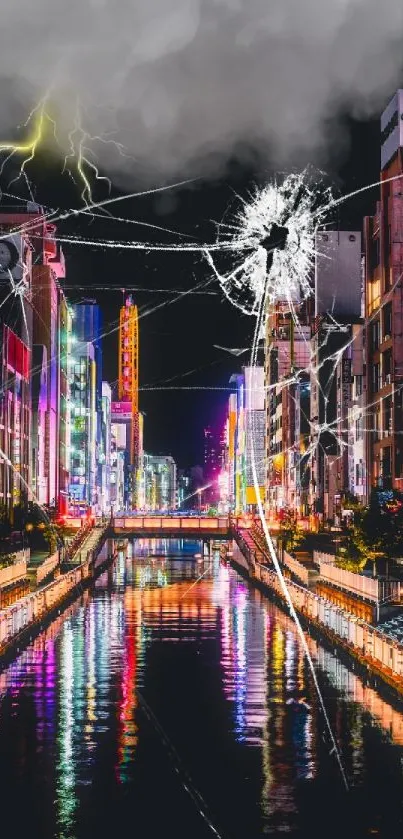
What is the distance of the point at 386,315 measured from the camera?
104 metres

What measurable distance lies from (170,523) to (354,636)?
295ft

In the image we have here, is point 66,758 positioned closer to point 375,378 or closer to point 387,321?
point 387,321

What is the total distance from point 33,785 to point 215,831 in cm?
457

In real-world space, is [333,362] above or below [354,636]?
above

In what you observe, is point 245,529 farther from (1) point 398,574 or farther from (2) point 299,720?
(2) point 299,720

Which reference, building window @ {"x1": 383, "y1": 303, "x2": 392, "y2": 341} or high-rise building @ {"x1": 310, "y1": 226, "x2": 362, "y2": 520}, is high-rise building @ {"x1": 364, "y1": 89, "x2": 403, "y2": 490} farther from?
high-rise building @ {"x1": 310, "y1": 226, "x2": 362, "y2": 520}

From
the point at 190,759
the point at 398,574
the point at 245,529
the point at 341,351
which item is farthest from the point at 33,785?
the point at 341,351

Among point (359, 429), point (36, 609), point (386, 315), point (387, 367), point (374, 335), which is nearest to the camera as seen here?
point (36, 609)

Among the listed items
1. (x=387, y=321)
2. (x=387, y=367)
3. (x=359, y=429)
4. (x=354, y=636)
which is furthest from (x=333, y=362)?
(x=354, y=636)

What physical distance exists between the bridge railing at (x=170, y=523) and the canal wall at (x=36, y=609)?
123 feet

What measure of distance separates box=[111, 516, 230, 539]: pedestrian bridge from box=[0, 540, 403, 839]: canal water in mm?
71689

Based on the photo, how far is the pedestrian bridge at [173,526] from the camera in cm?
12481

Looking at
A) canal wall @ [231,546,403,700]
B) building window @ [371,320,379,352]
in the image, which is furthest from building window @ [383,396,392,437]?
canal wall @ [231,546,403,700]

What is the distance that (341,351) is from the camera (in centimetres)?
13688
